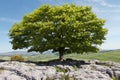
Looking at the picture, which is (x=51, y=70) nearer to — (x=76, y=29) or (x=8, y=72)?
(x=8, y=72)

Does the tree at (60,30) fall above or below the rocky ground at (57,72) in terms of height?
above

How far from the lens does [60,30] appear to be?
46.6 meters

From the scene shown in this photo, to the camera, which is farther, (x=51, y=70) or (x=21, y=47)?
(x=21, y=47)

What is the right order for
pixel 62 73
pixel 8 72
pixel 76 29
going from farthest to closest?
pixel 76 29 < pixel 62 73 < pixel 8 72

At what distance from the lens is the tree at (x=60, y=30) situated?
46.4 meters

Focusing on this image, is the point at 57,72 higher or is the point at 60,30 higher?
the point at 60,30

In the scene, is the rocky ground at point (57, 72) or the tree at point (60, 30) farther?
the tree at point (60, 30)

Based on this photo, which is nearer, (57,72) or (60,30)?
(57,72)

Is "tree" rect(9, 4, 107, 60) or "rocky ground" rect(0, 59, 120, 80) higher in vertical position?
"tree" rect(9, 4, 107, 60)

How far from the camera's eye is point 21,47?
52125mm

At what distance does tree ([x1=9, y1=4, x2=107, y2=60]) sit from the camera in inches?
1827

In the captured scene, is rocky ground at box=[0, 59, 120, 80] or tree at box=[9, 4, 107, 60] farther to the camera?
tree at box=[9, 4, 107, 60]

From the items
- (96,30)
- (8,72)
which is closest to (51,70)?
(8,72)

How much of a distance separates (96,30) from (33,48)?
13.3m
